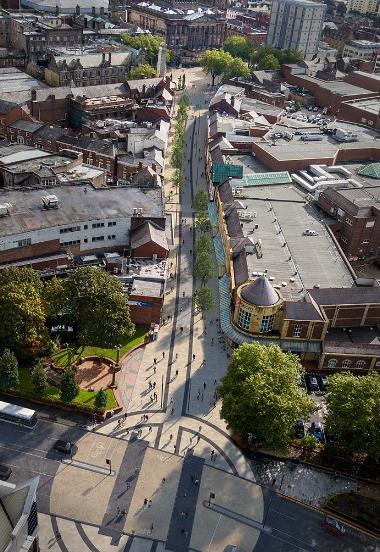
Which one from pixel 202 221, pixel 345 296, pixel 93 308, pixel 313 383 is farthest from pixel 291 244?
pixel 93 308

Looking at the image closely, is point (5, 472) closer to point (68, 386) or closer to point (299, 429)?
point (68, 386)

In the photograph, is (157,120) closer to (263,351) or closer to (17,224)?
(17,224)

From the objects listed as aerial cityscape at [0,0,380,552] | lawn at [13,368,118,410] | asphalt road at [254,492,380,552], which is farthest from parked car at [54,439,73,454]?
asphalt road at [254,492,380,552]

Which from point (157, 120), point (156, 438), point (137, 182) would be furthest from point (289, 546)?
point (157, 120)

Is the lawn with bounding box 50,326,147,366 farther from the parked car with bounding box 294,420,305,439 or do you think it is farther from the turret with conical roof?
the parked car with bounding box 294,420,305,439

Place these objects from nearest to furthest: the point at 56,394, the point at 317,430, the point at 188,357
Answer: the point at 317,430 < the point at 56,394 < the point at 188,357

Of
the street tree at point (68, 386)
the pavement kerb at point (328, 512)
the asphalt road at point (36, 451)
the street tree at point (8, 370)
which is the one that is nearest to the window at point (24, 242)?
the street tree at point (8, 370)
